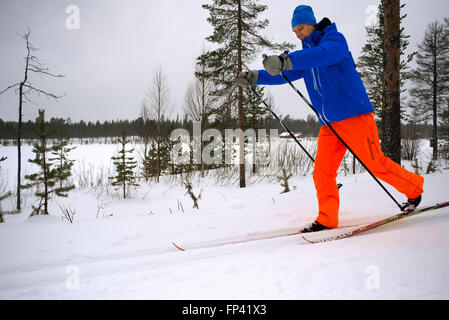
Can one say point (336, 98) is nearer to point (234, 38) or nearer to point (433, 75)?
point (234, 38)

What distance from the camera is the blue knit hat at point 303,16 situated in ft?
5.96

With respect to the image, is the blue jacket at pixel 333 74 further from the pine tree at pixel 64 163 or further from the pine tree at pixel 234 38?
the pine tree at pixel 234 38

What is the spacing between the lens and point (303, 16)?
1.82 m

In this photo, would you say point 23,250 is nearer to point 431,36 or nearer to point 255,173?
point 255,173

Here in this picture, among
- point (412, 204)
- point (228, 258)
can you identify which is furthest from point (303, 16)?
point (228, 258)

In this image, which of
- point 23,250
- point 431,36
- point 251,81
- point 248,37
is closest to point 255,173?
point 248,37

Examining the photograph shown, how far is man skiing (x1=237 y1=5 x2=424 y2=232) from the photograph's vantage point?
5.22ft

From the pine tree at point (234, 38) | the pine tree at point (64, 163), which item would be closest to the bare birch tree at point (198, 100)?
the pine tree at point (234, 38)

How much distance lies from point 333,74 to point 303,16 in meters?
0.59

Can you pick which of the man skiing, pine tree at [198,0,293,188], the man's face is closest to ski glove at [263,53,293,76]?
the man skiing

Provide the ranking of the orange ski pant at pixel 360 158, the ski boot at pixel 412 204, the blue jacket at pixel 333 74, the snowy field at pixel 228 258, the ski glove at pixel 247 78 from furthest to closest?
the ski glove at pixel 247 78 < the ski boot at pixel 412 204 < the orange ski pant at pixel 360 158 < the blue jacket at pixel 333 74 < the snowy field at pixel 228 258

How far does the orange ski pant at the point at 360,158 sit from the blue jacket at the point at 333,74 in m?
0.11

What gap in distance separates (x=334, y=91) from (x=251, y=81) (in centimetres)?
81
